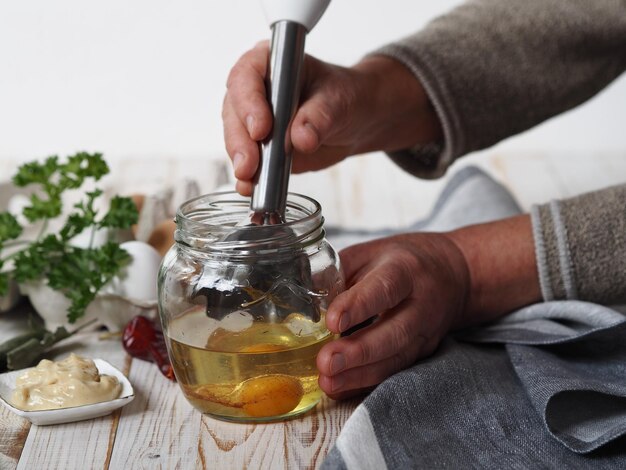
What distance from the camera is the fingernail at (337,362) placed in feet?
2.95

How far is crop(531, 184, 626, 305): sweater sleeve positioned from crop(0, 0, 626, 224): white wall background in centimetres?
185

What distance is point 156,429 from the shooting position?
0.93 m

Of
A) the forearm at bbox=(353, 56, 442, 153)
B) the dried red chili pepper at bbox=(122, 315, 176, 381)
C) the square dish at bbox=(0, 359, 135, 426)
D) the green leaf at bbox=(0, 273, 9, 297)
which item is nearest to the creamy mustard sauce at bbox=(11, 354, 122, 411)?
the square dish at bbox=(0, 359, 135, 426)

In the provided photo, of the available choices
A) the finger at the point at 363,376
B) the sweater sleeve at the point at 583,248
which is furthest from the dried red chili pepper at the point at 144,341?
the sweater sleeve at the point at 583,248

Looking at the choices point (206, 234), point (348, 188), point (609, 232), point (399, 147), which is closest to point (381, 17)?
point (348, 188)

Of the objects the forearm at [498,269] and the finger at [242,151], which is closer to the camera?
the finger at [242,151]

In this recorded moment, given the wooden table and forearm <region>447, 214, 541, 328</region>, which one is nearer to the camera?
the wooden table

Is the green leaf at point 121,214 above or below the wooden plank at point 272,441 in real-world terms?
above

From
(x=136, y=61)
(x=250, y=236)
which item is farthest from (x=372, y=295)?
(x=136, y=61)

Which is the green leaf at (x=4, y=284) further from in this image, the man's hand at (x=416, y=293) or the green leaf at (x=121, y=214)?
the man's hand at (x=416, y=293)

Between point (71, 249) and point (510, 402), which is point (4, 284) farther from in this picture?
point (510, 402)

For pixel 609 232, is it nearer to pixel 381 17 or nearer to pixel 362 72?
pixel 362 72

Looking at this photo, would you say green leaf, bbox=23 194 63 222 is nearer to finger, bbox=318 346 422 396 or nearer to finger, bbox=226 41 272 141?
finger, bbox=226 41 272 141

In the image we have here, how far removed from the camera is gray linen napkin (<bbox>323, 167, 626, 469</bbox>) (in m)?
0.85
